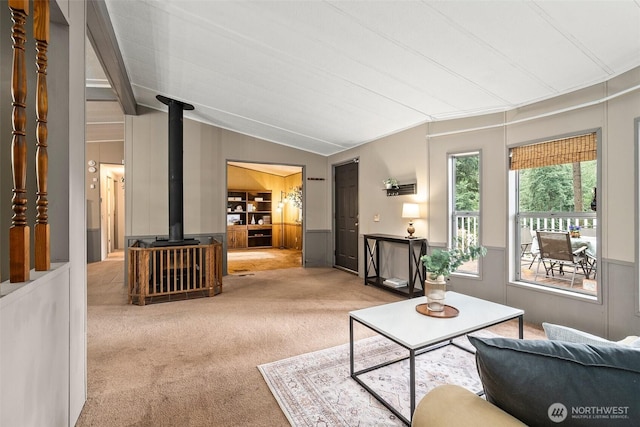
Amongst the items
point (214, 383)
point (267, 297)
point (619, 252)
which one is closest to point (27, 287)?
point (214, 383)

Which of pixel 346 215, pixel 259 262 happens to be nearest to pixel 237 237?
pixel 259 262

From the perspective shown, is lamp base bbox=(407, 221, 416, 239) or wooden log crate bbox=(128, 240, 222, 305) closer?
wooden log crate bbox=(128, 240, 222, 305)

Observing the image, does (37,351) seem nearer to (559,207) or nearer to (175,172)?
(175,172)

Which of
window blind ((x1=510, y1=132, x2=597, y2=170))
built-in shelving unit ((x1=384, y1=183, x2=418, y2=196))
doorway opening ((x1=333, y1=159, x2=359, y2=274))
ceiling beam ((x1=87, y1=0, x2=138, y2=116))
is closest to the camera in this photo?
ceiling beam ((x1=87, y1=0, x2=138, y2=116))

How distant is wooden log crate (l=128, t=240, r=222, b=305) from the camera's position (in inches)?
157

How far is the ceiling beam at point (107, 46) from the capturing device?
2.55m

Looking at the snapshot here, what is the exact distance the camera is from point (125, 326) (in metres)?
3.27

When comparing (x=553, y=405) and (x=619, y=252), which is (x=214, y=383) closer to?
(x=553, y=405)

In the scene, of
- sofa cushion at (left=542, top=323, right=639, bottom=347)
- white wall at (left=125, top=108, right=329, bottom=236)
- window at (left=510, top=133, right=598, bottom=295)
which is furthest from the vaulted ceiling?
sofa cushion at (left=542, top=323, right=639, bottom=347)

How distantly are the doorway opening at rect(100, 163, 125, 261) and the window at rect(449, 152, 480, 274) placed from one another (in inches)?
302

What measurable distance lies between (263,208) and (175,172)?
5.95 m

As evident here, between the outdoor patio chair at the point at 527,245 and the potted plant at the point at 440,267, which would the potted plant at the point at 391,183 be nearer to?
the outdoor patio chair at the point at 527,245

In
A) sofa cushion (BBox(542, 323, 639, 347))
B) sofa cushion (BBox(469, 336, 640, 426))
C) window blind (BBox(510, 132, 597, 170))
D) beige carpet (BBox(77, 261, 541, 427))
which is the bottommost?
beige carpet (BBox(77, 261, 541, 427))

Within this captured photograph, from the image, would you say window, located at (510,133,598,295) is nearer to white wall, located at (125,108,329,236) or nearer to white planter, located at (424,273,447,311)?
white planter, located at (424,273,447,311)
